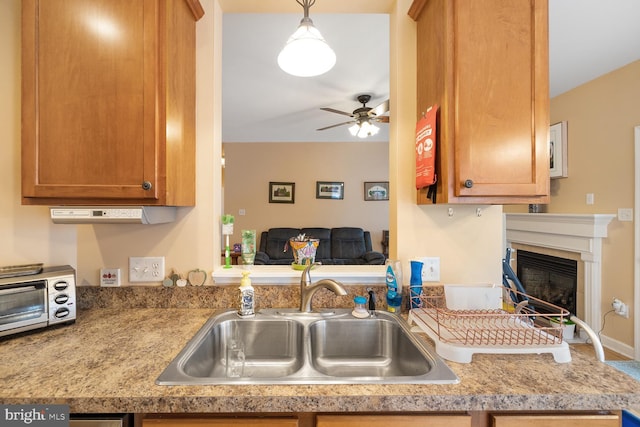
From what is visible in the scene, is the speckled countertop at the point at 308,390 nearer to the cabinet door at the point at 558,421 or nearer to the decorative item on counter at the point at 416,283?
the cabinet door at the point at 558,421

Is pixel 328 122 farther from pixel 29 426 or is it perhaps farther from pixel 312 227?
pixel 29 426

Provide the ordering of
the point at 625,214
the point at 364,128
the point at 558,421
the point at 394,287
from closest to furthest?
1. the point at 558,421
2. the point at 394,287
3. the point at 625,214
4. the point at 364,128

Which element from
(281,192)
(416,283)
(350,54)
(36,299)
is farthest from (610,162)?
(281,192)

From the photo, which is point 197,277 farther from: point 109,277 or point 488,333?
point 488,333

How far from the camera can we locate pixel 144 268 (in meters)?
1.30

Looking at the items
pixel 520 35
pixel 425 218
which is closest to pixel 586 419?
pixel 425 218

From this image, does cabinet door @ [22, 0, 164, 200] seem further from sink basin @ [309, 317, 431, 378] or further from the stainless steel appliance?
sink basin @ [309, 317, 431, 378]

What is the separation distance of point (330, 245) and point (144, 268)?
3.91 m

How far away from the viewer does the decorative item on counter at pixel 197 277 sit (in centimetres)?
129

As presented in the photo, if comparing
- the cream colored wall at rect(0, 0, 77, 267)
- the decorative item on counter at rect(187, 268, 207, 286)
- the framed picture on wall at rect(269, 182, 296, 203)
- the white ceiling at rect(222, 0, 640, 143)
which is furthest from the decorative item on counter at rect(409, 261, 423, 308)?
the framed picture on wall at rect(269, 182, 296, 203)

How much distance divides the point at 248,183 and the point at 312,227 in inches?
58.3

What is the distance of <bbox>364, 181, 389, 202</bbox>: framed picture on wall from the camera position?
18.0 feet

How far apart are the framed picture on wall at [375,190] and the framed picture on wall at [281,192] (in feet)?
4.60

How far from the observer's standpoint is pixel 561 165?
3.18 metres
